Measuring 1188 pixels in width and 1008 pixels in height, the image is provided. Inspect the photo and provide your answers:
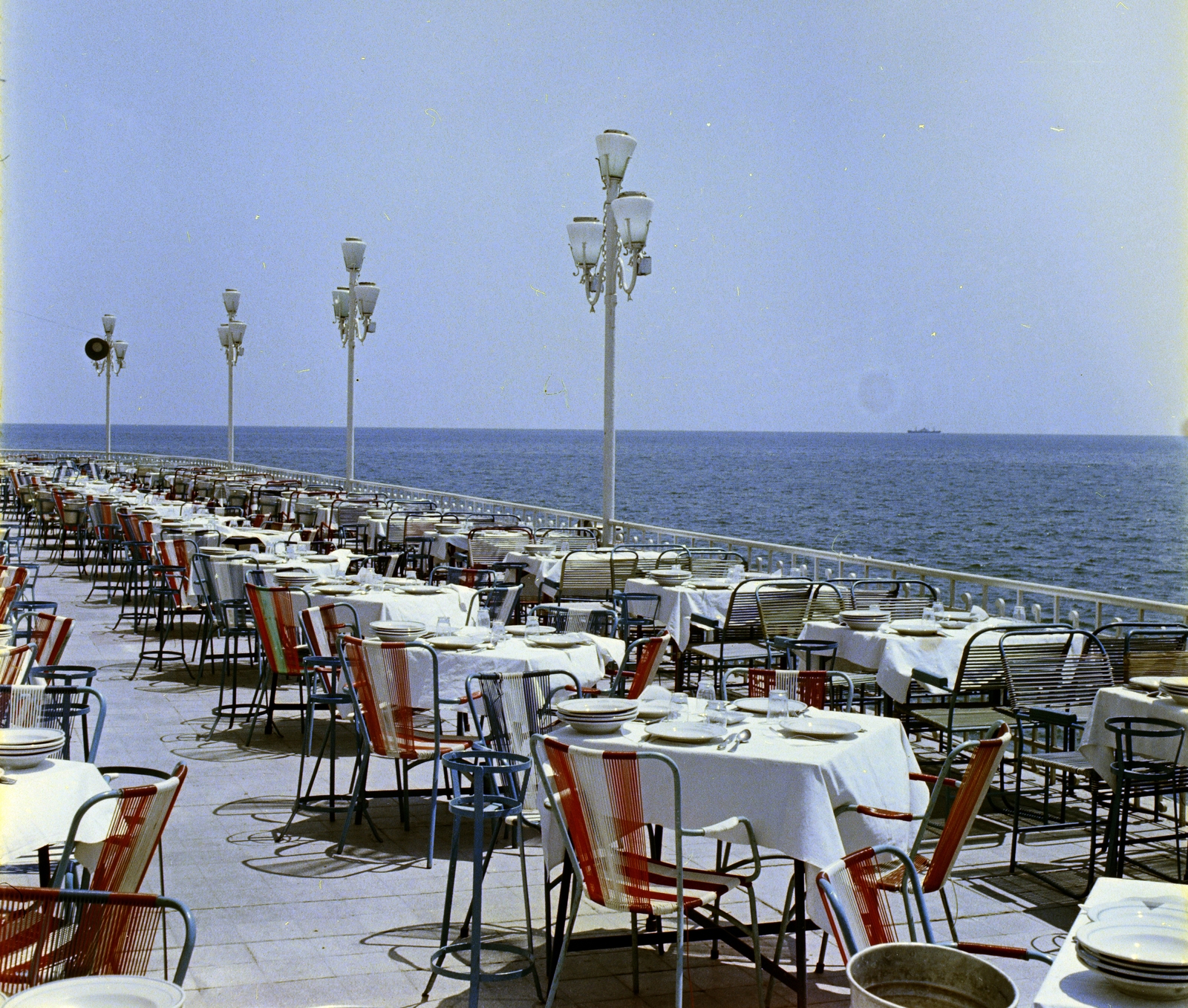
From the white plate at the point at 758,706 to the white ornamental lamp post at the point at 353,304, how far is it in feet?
44.0

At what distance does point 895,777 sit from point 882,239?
7745cm

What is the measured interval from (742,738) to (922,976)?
208 cm

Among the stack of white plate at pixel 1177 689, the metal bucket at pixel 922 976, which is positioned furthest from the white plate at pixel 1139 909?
the stack of white plate at pixel 1177 689

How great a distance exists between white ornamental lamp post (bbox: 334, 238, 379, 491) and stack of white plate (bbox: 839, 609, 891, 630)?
37.0 feet

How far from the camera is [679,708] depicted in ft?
15.0

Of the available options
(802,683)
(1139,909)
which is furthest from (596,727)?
(1139,909)

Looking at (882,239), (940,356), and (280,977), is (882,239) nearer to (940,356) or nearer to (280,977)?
(940,356)

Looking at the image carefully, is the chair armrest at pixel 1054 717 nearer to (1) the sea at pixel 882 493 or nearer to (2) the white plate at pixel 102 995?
(2) the white plate at pixel 102 995

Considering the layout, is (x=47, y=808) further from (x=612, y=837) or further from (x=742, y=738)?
(x=742, y=738)

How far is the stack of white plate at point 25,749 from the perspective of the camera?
142 inches

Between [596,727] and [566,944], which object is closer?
[566,944]

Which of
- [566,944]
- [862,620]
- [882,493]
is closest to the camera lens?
[566,944]

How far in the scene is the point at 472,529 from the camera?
1273cm

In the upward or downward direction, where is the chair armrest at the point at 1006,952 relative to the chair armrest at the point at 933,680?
upward
